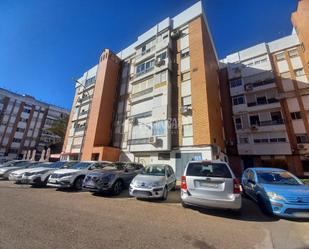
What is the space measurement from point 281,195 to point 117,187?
6988mm

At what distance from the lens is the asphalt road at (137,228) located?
3314mm

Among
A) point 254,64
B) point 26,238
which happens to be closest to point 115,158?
point 26,238

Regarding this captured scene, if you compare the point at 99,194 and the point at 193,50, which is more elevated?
the point at 193,50

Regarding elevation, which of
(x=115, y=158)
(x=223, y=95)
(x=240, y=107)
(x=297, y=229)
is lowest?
(x=297, y=229)

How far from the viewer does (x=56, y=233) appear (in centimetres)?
358

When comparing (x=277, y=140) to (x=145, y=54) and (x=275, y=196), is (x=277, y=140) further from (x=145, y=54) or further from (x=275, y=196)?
(x=145, y=54)

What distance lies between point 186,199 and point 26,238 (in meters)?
4.32

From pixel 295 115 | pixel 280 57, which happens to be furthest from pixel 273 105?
pixel 280 57

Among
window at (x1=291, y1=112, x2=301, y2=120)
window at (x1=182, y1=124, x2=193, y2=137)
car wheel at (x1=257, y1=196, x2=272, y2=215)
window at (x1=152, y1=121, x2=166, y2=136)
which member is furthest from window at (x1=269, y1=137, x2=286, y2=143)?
car wheel at (x1=257, y1=196, x2=272, y2=215)

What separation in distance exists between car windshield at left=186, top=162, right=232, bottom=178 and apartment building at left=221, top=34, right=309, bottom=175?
18.8 m

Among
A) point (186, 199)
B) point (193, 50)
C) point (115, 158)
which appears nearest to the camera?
point (186, 199)

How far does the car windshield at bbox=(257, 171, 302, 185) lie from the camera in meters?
6.48

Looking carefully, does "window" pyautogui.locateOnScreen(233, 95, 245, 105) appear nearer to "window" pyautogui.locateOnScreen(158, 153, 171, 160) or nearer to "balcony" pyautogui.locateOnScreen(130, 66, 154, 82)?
"balcony" pyautogui.locateOnScreen(130, 66, 154, 82)

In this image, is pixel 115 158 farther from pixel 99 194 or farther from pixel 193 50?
pixel 193 50
